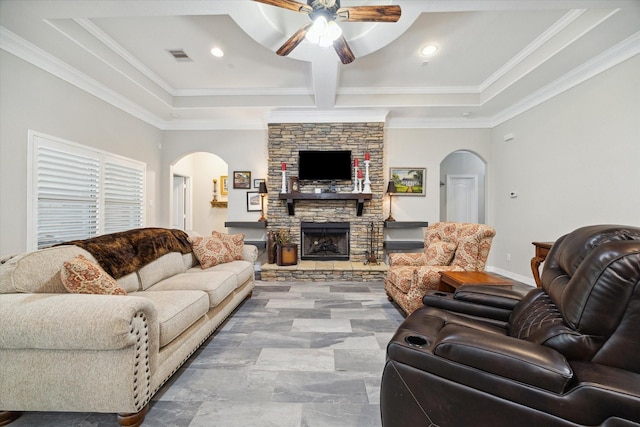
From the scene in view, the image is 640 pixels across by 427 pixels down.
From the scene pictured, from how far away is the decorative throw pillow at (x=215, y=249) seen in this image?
3.29m

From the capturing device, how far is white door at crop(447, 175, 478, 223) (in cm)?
675

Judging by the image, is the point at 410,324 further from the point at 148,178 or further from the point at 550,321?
the point at 148,178

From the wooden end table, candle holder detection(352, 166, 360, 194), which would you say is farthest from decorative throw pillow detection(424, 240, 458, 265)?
candle holder detection(352, 166, 360, 194)

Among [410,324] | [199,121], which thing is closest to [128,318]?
[410,324]

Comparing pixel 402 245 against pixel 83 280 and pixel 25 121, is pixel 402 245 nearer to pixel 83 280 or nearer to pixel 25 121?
pixel 83 280

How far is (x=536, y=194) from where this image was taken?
4.06 m

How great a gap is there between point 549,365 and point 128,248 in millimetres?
2929

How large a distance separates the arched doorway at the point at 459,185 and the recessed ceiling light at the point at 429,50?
3.85 m

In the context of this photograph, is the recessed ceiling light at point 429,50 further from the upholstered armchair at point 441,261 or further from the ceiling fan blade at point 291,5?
the upholstered armchair at point 441,261

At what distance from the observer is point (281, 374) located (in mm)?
1941

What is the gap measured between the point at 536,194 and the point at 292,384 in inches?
171

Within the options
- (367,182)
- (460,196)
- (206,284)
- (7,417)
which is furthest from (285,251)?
(460,196)

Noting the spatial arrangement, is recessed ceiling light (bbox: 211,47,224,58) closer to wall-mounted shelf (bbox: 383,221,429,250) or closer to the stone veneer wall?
the stone veneer wall

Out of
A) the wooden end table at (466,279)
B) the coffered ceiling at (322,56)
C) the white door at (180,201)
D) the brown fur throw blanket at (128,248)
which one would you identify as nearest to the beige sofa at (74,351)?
the brown fur throw blanket at (128,248)
